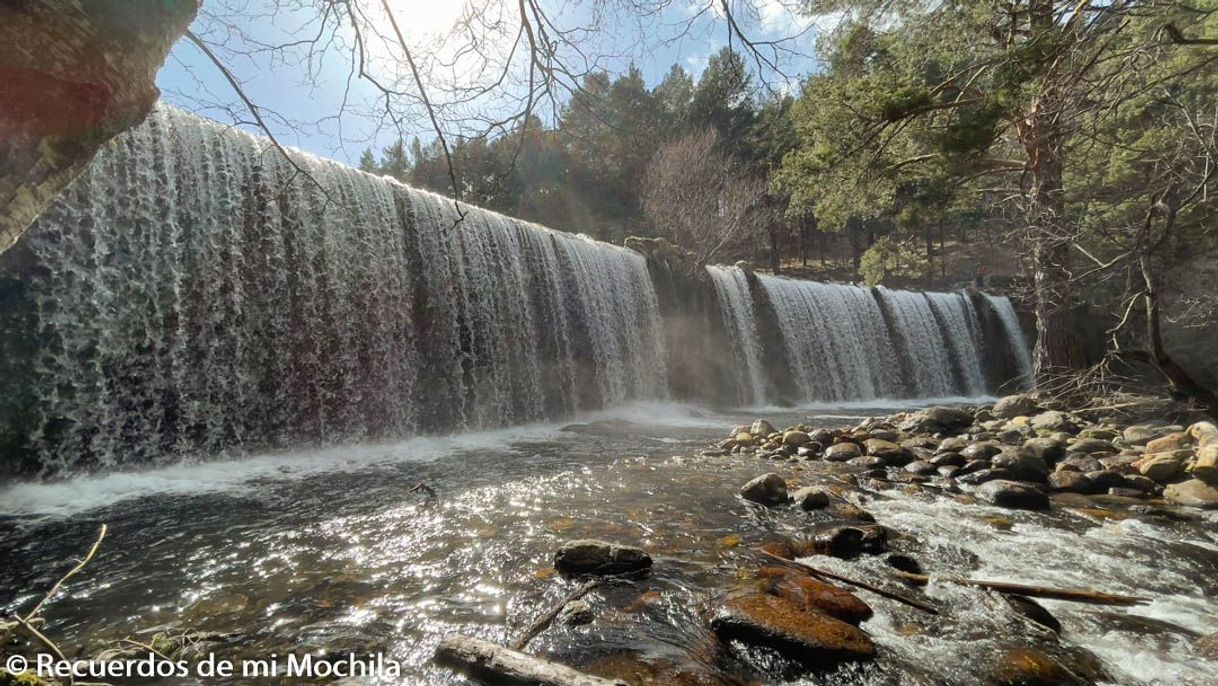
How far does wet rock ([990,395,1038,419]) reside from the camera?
30.5ft

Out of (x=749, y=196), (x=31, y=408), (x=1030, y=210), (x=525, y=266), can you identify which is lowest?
(x=31, y=408)

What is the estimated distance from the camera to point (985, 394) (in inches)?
821

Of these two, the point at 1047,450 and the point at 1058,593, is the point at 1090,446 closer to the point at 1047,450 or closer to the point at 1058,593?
the point at 1047,450

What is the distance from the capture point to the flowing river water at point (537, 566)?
270 centimetres

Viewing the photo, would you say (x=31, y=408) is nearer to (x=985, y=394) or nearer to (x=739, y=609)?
(x=739, y=609)

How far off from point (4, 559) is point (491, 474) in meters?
4.28

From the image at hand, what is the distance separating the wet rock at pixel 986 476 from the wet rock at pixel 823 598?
3.77m

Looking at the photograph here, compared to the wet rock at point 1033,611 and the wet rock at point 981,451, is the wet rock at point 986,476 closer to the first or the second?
the wet rock at point 981,451

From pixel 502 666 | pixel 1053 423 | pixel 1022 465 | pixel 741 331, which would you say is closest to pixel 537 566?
pixel 502 666

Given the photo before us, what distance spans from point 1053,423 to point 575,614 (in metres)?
8.43

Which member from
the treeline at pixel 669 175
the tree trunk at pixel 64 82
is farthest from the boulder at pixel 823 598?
the treeline at pixel 669 175

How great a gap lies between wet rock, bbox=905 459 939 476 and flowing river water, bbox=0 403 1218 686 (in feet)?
2.89

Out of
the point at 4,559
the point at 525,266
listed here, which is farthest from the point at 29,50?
the point at 525,266

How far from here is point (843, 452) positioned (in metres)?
7.46
